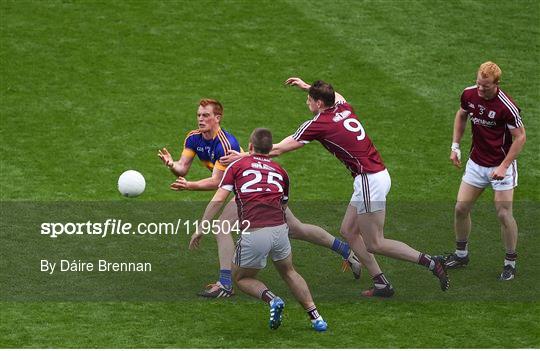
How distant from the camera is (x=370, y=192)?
41.2ft

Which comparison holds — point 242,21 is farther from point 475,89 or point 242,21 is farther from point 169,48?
point 475,89

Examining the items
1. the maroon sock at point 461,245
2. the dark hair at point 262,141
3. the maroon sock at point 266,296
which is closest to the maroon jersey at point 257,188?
the dark hair at point 262,141

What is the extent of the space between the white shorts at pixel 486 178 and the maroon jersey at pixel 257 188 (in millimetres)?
2811

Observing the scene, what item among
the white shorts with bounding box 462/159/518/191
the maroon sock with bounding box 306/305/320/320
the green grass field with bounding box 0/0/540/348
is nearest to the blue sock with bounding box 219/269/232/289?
the green grass field with bounding box 0/0/540/348

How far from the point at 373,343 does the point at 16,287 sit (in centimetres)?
409

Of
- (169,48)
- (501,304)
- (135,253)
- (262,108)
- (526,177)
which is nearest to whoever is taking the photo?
(501,304)

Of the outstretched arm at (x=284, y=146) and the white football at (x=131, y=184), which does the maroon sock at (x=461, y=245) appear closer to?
the outstretched arm at (x=284, y=146)

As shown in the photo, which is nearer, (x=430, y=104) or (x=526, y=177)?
(x=526, y=177)

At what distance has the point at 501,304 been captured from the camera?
1252 centimetres

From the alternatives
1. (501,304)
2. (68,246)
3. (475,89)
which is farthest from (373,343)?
(68,246)

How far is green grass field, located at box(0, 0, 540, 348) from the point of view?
12.0 m

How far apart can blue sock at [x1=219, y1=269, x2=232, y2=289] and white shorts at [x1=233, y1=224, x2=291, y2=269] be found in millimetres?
1156

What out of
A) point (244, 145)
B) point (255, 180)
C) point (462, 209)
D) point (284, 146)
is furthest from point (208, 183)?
point (244, 145)

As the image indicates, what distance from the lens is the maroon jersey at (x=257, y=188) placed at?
455 inches
